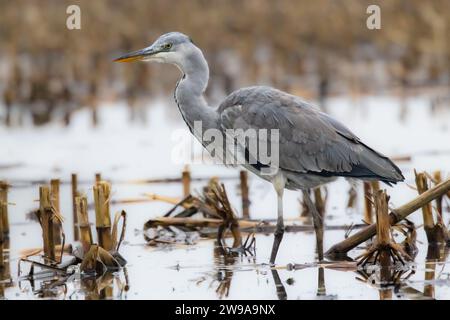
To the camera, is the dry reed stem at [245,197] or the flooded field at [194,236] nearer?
the flooded field at [194,236]

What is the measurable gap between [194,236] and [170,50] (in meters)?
1.62

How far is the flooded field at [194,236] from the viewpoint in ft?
21.8

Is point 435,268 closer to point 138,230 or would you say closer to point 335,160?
point 335,160

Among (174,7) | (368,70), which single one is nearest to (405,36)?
(368,70)

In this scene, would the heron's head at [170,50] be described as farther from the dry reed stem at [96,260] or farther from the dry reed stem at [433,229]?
the dry reed stem at [433,229]

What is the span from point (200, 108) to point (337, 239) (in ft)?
5.19

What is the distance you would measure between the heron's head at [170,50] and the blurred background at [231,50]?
940 cm

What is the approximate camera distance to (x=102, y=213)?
7320mm

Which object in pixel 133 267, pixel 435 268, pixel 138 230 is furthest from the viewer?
pixel 138 230

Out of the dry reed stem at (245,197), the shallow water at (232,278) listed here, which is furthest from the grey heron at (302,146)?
the dry reed stem at (245,197)

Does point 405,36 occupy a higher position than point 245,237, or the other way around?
point 405,36

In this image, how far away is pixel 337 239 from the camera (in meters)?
8.34
